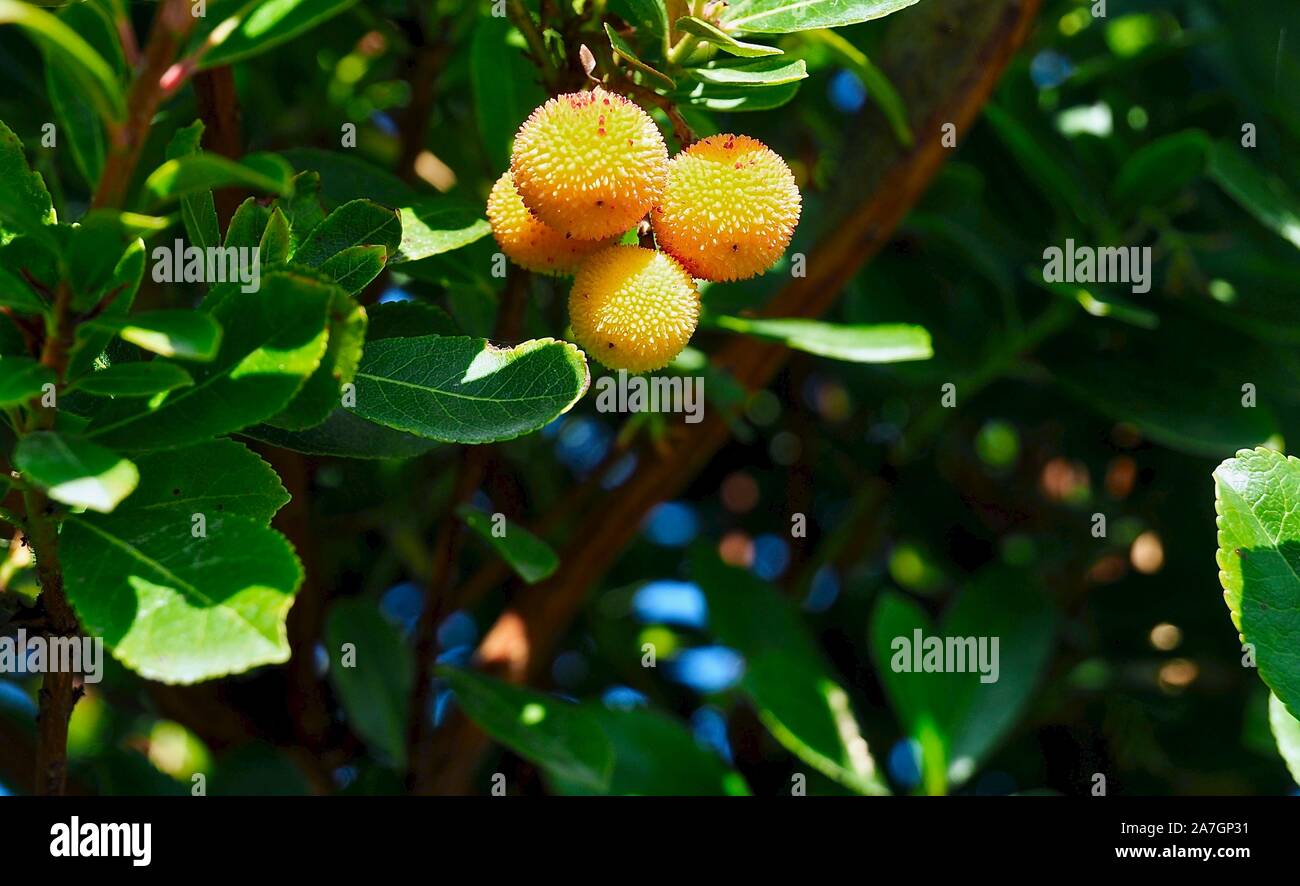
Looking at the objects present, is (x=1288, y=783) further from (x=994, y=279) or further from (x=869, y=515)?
(x=994, y=279)

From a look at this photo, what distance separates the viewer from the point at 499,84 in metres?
1.13

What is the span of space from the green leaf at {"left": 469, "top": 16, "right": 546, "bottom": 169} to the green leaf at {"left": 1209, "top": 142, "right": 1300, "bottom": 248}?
0.68 m

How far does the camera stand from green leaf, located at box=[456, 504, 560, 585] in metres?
1.00

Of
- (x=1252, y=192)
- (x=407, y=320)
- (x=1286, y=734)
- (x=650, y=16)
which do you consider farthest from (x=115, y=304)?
(x=1252, y=192)

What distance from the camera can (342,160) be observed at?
3.52 ft

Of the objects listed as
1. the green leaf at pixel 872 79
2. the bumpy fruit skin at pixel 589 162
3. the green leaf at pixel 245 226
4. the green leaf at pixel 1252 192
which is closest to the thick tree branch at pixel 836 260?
the green leaf at pixel 872 79

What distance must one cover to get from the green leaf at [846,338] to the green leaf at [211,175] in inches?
21.8

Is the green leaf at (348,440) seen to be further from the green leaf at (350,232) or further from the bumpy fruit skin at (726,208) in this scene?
the bumpy fruit skin at (726,208)

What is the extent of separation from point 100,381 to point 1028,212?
44.1 inches

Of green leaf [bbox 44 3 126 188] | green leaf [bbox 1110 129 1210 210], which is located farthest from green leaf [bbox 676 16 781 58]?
green leaf [bbox 1110 129 1210 210]

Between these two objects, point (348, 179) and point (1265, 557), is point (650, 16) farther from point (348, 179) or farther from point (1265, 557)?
point (1265, 557)

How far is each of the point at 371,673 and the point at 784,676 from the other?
0.47m

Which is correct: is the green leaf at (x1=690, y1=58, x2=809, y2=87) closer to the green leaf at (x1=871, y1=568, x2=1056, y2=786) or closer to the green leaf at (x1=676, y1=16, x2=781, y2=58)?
the green leaf at (x1=676, y1=16, x2=781, y2=58)
